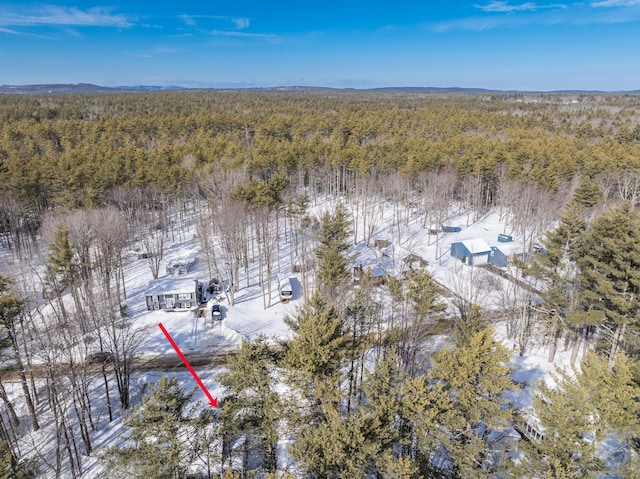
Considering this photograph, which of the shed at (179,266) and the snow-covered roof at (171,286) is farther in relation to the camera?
the shed at (179,266)

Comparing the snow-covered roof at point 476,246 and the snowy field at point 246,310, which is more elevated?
the snow-covered roof at point 476,246

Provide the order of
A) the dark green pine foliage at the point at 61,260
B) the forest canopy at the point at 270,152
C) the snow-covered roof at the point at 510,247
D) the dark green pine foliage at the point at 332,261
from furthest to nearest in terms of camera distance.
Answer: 1. the forest canopy at the point at 270,152
2. the snow-covered roof at the point at 510,247
3. the dark green pine foliage at the point at 332,261
4. the dark green pine foliage at the point at 61,260

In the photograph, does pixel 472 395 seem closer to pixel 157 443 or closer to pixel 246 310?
pixel 157 443

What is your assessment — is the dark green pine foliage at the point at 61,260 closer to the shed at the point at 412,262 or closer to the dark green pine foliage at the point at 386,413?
the dark green pine foliage at the point at 386,413

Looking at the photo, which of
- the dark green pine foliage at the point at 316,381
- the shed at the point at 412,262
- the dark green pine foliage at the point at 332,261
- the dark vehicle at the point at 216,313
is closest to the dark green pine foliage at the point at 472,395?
the dark green pine foliage at the point at 316,381

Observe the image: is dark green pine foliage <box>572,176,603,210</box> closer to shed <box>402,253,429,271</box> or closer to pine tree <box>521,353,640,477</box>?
shed <box>402,253,429,271</box>

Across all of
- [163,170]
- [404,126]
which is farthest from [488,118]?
[163,170]

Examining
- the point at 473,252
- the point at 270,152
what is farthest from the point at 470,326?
the point at 270,152

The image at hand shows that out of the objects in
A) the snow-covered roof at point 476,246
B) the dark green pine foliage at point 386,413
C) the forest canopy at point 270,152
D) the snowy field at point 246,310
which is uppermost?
the forest canopy at point 270,152
